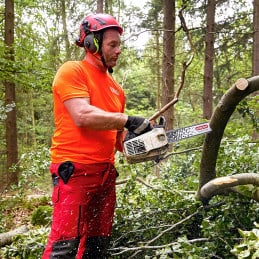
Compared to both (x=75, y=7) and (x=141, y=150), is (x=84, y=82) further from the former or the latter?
(x=75, y=7)

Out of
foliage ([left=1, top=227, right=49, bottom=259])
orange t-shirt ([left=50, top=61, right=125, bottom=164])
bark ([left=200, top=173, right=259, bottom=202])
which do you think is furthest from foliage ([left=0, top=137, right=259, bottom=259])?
orange t-shirt ([left=50, top=61, right=125, bottom=164])

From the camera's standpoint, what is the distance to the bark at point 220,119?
2111mm

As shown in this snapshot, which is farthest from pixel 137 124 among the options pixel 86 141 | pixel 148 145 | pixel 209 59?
pixel 209 59

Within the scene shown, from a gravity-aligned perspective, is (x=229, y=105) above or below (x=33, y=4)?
below

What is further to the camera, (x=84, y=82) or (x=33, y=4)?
(x=33, y=4)

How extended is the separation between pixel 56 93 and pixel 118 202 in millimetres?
1408

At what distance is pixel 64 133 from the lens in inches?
95.0

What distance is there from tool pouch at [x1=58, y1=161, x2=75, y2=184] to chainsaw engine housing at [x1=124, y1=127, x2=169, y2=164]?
0.42m

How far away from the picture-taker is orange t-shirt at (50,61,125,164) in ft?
7.57

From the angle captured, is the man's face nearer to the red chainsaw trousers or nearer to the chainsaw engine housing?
the chainsaw engine housing

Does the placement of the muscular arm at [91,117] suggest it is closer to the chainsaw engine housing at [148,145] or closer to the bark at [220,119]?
the chainsaw engine housing at [148,145]

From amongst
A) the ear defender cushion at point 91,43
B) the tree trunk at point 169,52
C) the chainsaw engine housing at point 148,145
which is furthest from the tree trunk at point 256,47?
the chainsaw engine housing at point 148,145

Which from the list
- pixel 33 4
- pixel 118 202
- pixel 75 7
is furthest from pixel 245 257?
pixel 75 7

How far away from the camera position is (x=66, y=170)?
2363 mm
